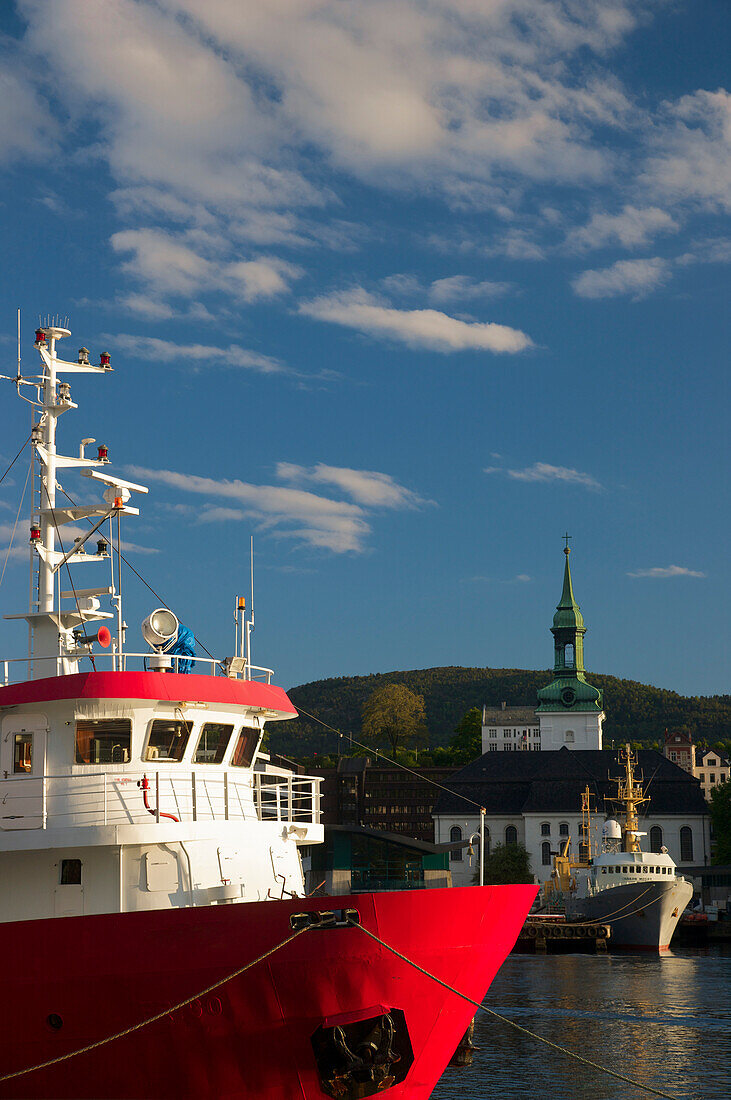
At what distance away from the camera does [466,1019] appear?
18.5 metres

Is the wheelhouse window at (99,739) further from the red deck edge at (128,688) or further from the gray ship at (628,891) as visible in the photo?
the gray ship at (628,891)

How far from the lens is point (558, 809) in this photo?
119m

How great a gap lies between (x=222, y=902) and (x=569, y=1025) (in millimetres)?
19579

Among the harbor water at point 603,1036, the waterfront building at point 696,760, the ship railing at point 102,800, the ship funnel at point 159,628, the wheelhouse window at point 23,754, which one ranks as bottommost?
the harbor water at point 603,1036

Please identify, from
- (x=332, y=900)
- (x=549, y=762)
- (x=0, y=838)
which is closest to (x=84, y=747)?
(x=0, y=838)

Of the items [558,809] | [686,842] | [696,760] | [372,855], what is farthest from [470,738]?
[372,855]

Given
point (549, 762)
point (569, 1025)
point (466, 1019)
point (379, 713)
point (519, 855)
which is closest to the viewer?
point (466, 1019)

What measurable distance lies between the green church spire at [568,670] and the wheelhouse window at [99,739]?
135768mm

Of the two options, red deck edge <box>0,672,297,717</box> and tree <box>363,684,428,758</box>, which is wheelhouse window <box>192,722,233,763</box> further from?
tree <box>363,684,428,758</box>

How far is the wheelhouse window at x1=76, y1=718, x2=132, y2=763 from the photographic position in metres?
18.6

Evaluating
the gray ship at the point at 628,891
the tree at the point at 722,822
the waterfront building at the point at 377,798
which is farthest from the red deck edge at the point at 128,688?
the waterfront building at the point at 377,798

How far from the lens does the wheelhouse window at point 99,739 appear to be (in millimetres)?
18641

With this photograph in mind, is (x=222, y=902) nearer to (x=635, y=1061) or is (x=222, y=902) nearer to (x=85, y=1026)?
(x=85, y=1026)

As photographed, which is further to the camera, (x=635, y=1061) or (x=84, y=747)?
(x=635, y=1061)
